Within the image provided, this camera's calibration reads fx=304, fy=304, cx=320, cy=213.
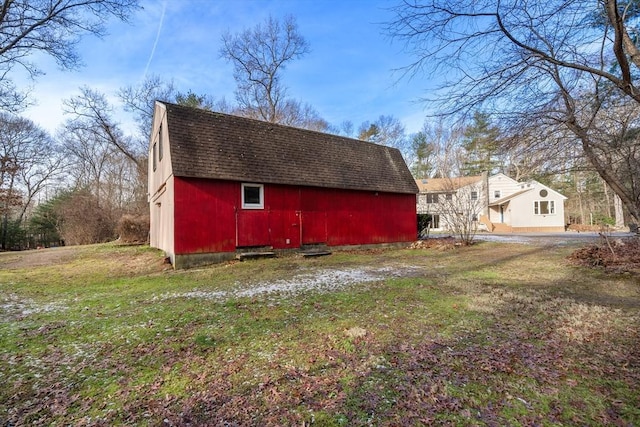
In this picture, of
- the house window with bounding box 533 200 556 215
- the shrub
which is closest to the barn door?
the shrub

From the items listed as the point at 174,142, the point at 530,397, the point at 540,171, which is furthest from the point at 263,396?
the point at 174,142

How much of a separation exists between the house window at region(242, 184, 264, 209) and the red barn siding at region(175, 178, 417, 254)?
18cm

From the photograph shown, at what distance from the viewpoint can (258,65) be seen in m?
25.7

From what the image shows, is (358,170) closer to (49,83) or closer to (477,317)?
(477,317)

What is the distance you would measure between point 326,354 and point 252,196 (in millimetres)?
8218

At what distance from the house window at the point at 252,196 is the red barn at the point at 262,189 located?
0.04m

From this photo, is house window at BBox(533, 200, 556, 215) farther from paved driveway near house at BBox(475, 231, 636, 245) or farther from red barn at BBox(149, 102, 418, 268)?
red barn at BBox(149, 102, 418, 268)

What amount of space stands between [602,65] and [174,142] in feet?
34.2

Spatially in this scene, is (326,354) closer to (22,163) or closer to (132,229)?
(132,229)

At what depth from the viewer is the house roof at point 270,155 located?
9923mm

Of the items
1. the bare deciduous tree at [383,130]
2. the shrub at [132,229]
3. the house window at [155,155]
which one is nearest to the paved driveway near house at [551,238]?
the house window at [155,155]

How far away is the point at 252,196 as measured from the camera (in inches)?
424

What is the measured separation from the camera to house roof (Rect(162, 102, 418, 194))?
32.6ft

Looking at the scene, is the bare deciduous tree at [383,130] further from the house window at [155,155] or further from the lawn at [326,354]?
the lawn at [326,354]
